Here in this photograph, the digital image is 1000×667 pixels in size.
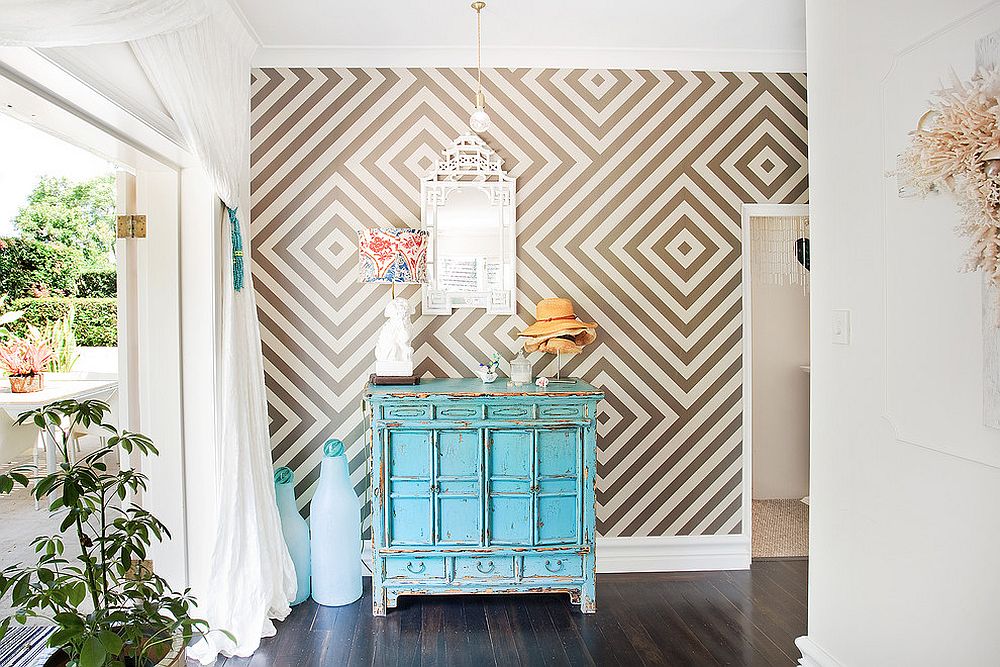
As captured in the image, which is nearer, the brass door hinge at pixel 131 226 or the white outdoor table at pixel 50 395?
the white outdoor table at pixel 50 395

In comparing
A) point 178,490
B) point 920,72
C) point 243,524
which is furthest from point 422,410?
point 920,72

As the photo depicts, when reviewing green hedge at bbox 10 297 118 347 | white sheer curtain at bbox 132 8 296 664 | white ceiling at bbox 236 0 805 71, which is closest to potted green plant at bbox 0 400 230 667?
white sheer curtain at bbox 132 8 296 664

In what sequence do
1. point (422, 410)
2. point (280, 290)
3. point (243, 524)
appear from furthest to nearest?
1. point (280, 290)
2. point (422, 410)
3. point (243, 524)

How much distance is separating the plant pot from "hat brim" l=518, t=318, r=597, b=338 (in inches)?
83.9

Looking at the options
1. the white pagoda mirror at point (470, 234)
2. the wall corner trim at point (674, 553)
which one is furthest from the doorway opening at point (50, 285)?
the wall corner trim at point (674, 553)

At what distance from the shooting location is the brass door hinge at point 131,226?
3.12 m

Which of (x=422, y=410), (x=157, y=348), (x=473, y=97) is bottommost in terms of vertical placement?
(x=422, y=410)

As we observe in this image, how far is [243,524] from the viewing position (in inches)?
123

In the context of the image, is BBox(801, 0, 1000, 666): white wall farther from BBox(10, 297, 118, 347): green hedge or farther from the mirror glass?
BBox(10, 297, 118, 347): green hedge

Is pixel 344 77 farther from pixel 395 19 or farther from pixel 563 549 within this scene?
pixel 563 549

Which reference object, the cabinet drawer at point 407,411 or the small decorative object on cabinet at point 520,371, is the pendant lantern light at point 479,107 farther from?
the cabinet drawer at point 407,411

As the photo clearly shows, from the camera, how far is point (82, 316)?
322 cm

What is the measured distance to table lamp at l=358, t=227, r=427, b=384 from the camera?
11.4 feet

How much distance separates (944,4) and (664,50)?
201cm
